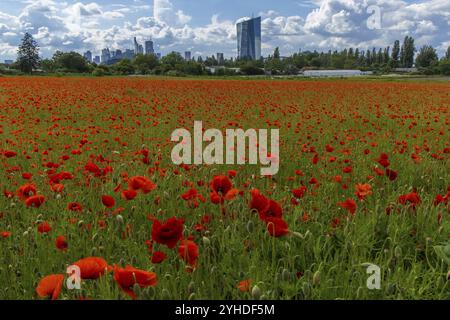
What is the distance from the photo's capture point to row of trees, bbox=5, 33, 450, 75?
66.1 m

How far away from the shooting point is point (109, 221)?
269 centimetres

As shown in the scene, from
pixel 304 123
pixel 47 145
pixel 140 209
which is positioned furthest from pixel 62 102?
pixel 140 209

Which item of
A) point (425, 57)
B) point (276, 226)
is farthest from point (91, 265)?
point (425, 57)

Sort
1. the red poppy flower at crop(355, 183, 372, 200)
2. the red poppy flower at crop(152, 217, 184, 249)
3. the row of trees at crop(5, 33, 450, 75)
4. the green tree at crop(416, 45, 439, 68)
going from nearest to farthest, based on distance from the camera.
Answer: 1. the red poppy flower at crop(152, 217, 184, 249)
2. the red poppy flower at crop(355, 183, 372, 200)
3. the row of trees at crop(5, 33, 450, 75)
4. the green tree at crop(416, 45, 439, 68)

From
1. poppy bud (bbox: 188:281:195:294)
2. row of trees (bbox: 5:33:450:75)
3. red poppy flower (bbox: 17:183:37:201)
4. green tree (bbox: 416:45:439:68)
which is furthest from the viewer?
green tree (bbox: 416:45:439:68)

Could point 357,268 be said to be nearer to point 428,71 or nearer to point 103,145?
point 103,145

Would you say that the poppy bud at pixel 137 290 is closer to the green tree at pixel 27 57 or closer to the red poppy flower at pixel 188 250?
the red poppy flower at pixel 188 250

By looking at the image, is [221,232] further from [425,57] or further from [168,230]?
[425,57]

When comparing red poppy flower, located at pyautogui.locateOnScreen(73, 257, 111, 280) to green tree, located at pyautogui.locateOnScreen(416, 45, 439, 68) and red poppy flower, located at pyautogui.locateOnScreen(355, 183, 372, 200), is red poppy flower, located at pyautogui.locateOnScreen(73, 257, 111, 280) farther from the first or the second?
green tree, located at pyautogui.locateOnScreen(416, 45, 439, 68)

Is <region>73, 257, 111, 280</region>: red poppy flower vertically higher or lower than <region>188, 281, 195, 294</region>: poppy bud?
higher

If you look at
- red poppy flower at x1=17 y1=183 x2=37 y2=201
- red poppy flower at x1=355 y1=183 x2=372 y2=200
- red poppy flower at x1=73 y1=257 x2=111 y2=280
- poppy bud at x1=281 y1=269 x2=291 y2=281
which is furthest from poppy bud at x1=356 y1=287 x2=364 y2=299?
red poppy flower at x1=17 y1=183 x2=37 y2=201

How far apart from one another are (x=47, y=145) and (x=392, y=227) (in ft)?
16.6

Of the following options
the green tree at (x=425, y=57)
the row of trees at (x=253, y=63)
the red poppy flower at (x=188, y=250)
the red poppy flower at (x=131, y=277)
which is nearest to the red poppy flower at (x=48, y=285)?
the red poppy flower at (x=131, y=277)

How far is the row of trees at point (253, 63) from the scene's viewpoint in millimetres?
66125
